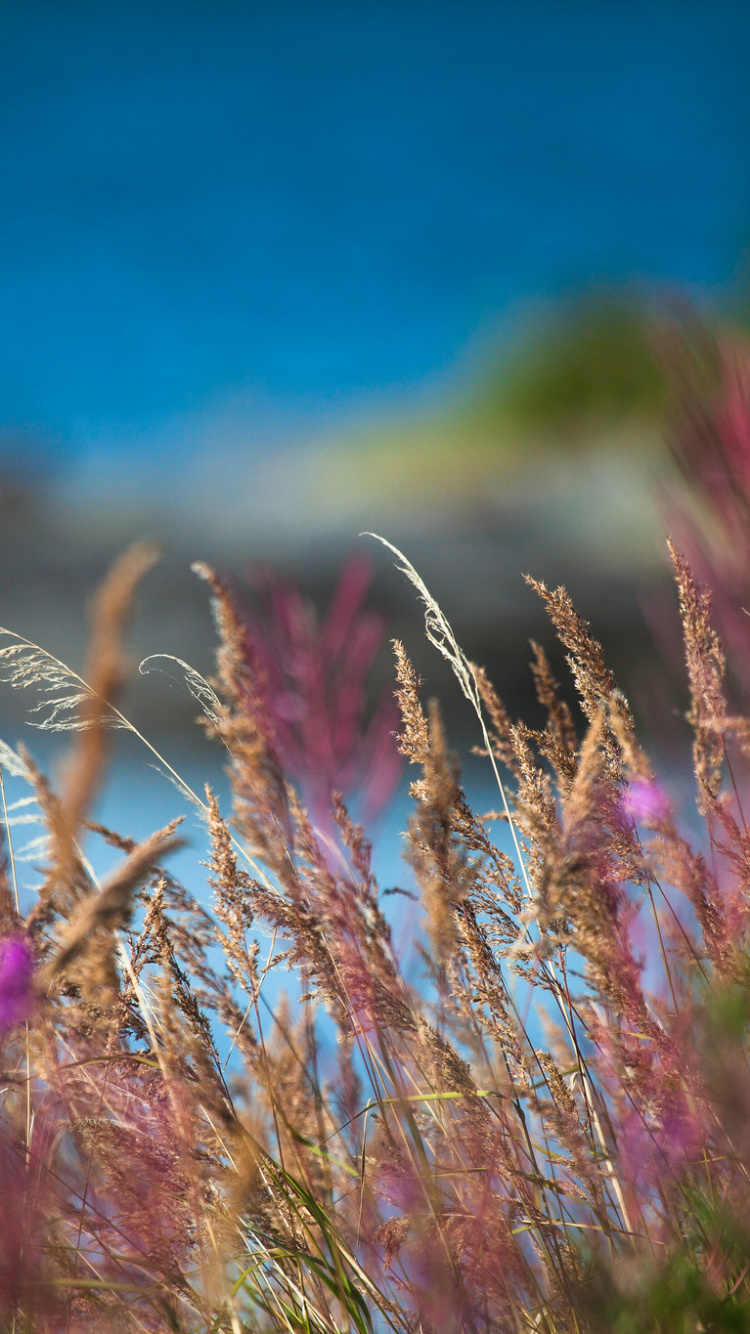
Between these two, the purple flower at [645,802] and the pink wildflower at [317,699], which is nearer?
the pink wildflower at [317,699]

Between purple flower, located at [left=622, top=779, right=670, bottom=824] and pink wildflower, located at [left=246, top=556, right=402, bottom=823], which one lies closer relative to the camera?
pink wildflower, located at [left=246, top=556, right=402, bottom=823]

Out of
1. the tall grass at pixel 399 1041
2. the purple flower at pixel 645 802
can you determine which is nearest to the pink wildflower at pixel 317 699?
the tall grass at pixel 399 1041

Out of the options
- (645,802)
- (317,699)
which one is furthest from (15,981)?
(645,802)

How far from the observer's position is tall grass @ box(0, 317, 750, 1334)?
1.90 feet

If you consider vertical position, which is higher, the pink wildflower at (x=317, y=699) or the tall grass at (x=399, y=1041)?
the pink wildflower at (x=317, y=699)

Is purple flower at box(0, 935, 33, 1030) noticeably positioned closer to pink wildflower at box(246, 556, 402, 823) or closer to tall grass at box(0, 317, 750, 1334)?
tall grass at box(0, 317, 750, 1334)

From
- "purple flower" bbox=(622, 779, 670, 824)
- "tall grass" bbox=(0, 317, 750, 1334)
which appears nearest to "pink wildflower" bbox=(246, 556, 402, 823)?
"tall grass" bbox=(0, 317, 750, 1334)

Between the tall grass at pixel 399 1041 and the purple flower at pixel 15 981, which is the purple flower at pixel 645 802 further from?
the purple flower at pixel 15 981

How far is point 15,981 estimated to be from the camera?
59 centimetres

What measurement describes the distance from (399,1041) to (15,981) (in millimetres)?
359

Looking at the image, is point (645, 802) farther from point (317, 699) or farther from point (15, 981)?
point (15, 981)

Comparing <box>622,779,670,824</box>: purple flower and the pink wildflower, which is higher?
the pink wildflower

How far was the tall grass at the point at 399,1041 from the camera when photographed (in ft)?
1.90

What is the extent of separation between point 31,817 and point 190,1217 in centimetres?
38
